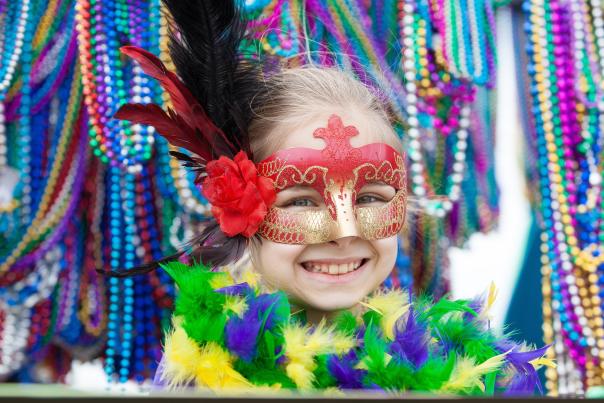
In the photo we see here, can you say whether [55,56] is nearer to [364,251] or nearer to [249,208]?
[249,208]

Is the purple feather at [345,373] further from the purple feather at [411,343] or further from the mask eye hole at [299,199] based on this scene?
the mask eye hole at [299,199]

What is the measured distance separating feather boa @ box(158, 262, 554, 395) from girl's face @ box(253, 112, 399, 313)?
0.16 feet

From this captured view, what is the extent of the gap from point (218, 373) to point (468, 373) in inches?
15.9

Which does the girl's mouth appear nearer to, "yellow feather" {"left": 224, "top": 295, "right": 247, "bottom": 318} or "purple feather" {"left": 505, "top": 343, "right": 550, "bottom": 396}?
"yellow feather" {"left": 224, "top": 295, "right": 247, "bottom": 318}

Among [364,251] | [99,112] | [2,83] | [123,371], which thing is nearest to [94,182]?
[99,112]

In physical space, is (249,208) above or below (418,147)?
below

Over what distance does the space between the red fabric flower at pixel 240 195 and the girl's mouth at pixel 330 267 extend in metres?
0.12

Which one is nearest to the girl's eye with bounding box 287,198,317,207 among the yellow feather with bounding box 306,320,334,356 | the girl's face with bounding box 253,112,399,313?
the girl's face with bounding box 253,112,399,313

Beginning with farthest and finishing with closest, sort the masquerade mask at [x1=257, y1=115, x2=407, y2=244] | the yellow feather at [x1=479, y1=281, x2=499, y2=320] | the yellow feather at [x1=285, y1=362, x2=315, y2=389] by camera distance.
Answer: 1. the yellow feather at [x1=479, y1=281, x2=499, y2=320]
2. the masquerade mask at [x1=257, y1=115, x2=407, y2=244]
3. the yellow feather at [x1=285, y1=362, x2=315, y2=389]

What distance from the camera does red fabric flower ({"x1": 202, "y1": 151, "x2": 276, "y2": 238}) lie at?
1312 mm

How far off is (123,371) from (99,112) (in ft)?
1.86

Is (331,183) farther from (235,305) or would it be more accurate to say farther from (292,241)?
(235,305)

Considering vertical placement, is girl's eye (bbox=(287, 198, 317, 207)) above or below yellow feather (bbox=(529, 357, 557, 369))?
above

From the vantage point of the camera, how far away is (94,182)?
5.63 ft
